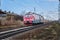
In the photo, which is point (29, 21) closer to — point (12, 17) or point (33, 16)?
point (33, 16)

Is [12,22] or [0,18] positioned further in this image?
[12,22]

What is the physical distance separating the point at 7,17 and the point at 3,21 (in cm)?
789

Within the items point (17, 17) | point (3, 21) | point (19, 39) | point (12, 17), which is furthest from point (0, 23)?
point (19, 39)

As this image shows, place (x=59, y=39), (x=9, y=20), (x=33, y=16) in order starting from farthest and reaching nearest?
(x=9, y=20), (x=33, y=16), (x=59, y=39)

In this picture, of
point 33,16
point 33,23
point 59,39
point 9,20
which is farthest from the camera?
point 9,20

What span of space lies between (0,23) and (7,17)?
33.1ft

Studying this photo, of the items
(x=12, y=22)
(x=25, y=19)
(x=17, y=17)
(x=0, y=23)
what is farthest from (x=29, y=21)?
(x=17, y=17)

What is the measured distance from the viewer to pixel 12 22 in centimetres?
7019

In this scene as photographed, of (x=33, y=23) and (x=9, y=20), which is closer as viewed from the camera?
(x=33, y=23)

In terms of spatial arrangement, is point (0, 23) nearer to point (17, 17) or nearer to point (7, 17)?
point (7, 17)

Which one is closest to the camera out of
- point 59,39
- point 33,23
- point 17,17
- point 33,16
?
point 59,39

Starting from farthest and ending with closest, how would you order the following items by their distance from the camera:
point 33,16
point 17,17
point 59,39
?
point 17,17
point 33,16
point 59,39

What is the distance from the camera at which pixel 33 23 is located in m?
61.8

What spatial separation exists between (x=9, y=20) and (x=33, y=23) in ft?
33.5
